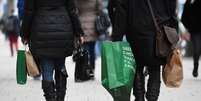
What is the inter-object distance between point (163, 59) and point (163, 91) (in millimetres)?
3850

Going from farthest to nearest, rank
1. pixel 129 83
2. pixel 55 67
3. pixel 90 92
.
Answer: pixel 90 92
pixel 55 67
pixel 129 83

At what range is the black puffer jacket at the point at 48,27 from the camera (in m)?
8.50

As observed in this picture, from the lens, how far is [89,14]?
13805mm

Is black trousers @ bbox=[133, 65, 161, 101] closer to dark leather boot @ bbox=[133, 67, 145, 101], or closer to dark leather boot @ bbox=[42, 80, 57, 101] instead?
dark leather boot @ bbox=[133, 67, 145, 101]

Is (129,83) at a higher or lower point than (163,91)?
higher

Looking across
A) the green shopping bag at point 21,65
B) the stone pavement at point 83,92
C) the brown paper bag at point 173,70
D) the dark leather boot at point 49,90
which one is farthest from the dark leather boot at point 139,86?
the stone pavement at point 83,92

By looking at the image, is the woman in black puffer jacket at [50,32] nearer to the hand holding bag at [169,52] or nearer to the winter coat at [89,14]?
the hand holding bag at [169,52]

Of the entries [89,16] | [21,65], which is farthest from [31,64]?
[89,16]

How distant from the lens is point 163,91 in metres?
12.4

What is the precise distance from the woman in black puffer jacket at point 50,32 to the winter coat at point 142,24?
0.55 m

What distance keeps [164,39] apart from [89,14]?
5374 mm

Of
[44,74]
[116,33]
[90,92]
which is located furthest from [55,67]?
[90,92]

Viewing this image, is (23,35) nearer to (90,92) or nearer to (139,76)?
(139,76)

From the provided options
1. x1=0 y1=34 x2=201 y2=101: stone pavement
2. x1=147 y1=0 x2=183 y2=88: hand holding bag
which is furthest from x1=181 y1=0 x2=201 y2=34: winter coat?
x1=147 y1=0 x2=183 y2=88: hand holding bag
